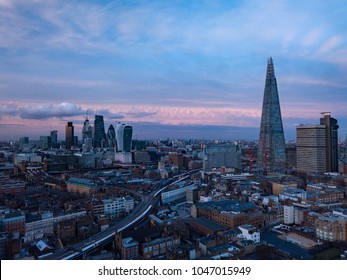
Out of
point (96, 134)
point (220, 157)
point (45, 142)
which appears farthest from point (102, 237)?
point (45, 142)

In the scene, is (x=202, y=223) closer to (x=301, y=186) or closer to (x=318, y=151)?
(x=301, y=186)

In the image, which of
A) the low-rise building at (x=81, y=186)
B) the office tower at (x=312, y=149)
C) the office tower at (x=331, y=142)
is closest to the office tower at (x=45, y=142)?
the low-rise building at (x=81, y=186)

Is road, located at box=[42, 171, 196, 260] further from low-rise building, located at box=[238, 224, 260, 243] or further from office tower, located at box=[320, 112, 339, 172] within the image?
office tower, located at box=[320, 112, 339, 172]

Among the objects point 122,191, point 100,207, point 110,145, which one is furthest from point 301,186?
point 110,145

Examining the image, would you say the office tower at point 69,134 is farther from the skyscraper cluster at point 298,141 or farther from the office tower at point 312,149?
the office tower at point 312,149

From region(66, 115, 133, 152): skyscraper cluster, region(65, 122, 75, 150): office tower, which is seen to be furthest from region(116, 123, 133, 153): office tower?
region(65, 122, 75, 150): office tower

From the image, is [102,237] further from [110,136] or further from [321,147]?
[110,136]
